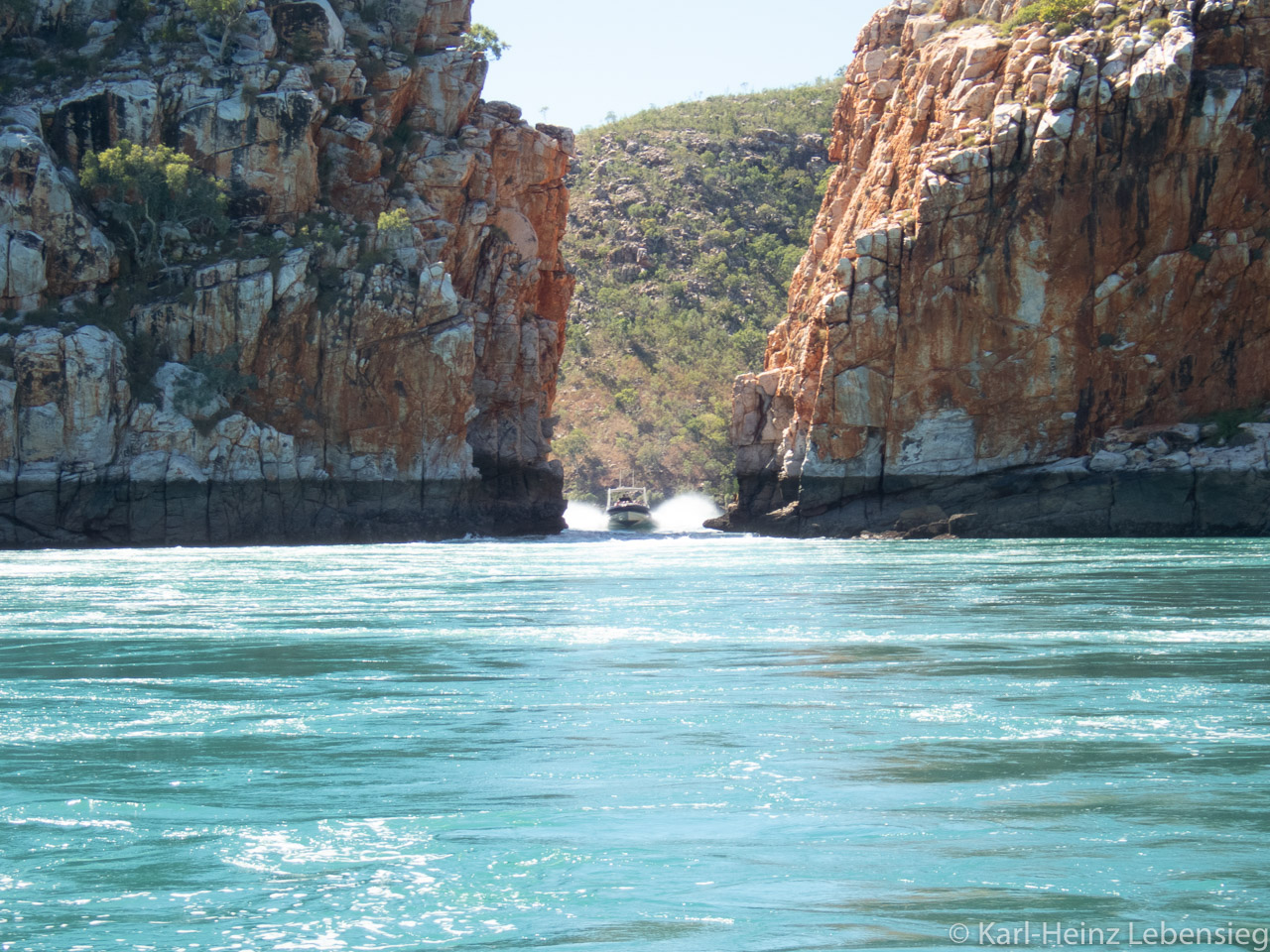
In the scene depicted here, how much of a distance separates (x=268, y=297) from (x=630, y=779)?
46103 millimetres

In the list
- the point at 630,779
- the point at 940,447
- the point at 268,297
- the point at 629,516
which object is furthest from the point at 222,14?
the point at 630,779

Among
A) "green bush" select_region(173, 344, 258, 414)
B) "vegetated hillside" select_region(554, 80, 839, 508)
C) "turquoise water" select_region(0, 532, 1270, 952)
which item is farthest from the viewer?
"vegetated hillside" select_region(554, 80, 839, 508)

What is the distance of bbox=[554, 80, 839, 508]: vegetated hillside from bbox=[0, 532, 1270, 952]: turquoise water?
8117 centimetres

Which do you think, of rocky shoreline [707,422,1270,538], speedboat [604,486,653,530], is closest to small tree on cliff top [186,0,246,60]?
speedboat [604,486,653,530]

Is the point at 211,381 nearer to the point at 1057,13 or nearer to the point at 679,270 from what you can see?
the point at 1057,13

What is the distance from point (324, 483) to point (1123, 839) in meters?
46.5

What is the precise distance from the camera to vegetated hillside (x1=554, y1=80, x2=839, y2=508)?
106m

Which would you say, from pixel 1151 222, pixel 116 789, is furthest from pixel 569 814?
pixel 1151 222

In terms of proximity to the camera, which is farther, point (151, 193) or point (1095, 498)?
point (151, 193)

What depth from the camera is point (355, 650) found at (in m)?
14.8

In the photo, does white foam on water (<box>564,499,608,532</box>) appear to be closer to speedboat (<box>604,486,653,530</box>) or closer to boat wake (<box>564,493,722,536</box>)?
boat wake (<box>564,493,722,536</box>)

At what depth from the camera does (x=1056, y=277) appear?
168ft

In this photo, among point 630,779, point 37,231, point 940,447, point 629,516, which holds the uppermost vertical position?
point 37,231

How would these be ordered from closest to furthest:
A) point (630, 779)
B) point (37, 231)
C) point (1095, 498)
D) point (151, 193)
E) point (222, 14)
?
point (630, 779), point (1095, 498), point (37, 231), point (151, 193), point (222, 14)
